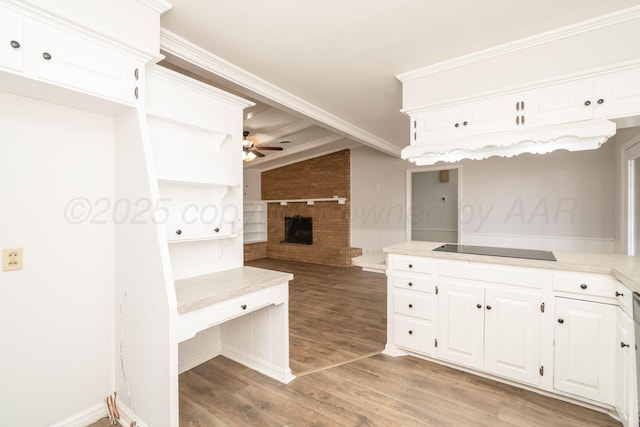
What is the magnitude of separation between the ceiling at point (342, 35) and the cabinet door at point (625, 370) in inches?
73.2

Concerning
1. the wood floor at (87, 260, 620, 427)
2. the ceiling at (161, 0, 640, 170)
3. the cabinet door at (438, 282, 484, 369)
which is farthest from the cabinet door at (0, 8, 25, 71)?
the cabinet door at (438, 282, 484, 369)

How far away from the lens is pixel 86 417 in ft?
5.76

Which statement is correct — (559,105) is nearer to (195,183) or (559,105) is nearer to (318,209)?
(195,183)

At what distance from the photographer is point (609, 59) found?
186 centimetres

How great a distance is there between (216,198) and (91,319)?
1.09m

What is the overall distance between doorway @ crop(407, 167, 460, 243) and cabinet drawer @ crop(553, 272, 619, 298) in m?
4.66

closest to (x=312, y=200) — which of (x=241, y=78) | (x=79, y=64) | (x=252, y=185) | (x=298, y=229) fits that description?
(x=298, y=229)

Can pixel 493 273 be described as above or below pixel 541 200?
below

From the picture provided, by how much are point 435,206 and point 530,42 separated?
570 cm

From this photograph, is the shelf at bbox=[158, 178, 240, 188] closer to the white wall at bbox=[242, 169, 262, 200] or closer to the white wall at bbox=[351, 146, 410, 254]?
the white wall at bbox=[351, 146, 410, 254]

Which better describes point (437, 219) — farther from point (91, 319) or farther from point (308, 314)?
point (91, 319)

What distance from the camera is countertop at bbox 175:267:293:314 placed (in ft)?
5.33

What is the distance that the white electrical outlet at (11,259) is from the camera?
148 centimetres

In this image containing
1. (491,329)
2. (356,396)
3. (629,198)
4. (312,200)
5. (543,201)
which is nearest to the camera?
(356,396)
